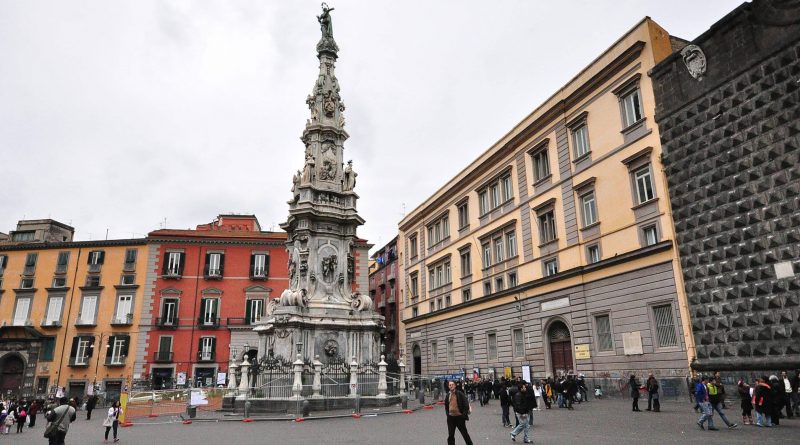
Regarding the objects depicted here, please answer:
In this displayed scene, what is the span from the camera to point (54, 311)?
4250 cm

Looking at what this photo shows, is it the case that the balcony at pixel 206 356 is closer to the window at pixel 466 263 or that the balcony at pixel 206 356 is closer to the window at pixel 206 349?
the window at pixel 206 349

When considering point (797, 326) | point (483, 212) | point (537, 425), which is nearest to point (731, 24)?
point (797, 326)

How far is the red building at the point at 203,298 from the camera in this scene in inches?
1624

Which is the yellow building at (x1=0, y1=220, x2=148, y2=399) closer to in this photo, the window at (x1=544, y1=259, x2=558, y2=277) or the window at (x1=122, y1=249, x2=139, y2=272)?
Result: the window at (x1=122, y1=249, x2=139, y2=272)

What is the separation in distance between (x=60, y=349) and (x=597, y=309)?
40.1 metres

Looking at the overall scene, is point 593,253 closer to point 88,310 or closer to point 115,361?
point 115,361

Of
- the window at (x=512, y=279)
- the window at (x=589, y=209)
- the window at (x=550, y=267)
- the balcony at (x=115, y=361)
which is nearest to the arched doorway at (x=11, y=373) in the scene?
the balcony at (x=115, y=361)

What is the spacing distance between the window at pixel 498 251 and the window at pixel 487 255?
0.66 m

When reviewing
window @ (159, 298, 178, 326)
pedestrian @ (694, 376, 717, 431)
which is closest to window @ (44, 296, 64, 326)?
window @ (159, 298, 178, 326)

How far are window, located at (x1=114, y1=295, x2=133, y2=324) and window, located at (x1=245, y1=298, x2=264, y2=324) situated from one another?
9.08 meters

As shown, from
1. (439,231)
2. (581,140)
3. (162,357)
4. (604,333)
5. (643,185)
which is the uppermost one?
(581,140)

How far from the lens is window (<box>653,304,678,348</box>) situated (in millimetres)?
20344

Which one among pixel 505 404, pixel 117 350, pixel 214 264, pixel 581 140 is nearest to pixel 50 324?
pixel 117 350

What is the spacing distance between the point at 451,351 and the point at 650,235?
19890 mm
